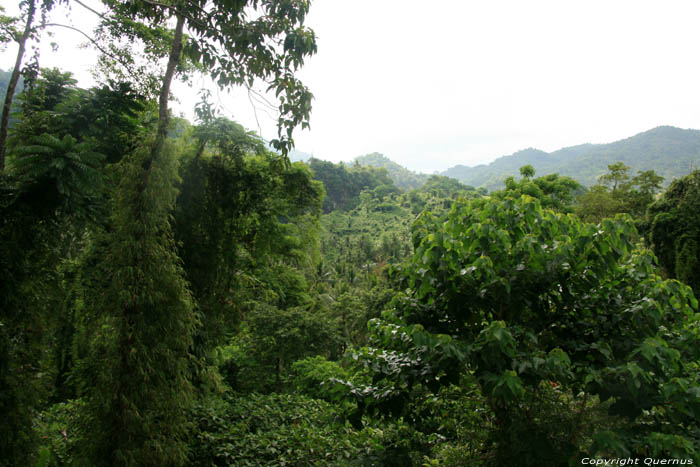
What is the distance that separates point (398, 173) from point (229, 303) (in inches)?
4633

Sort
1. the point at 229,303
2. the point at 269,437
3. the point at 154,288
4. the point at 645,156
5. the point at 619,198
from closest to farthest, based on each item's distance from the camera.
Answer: the point at 154,288 → the point at 269,437 → the point at 229,303 → the point at 619,198 → the point at 645,156

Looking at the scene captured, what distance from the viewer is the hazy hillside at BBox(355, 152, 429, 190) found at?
11012cm

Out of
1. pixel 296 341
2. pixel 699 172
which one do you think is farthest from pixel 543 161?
pixel 296 341

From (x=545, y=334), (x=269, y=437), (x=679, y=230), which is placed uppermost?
(x=679, y=230)

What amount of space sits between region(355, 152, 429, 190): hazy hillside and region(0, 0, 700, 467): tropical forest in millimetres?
89581

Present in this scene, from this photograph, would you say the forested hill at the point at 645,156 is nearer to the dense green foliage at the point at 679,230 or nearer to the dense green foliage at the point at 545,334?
the dense green foliage at the point at 679,230

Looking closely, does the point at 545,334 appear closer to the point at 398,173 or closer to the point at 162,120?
the point at 162,120

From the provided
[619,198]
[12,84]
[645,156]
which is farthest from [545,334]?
[645,156]

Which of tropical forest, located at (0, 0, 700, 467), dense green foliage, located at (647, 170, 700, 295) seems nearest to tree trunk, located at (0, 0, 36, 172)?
tropical forest, located at (0, 0, 700, 467)

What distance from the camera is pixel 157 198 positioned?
3.50 metres

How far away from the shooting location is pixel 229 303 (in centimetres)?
667

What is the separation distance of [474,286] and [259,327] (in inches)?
334

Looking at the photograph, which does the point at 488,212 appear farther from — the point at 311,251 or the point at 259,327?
the point at 259,327

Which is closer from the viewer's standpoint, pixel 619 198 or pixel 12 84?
pixel 12 84
